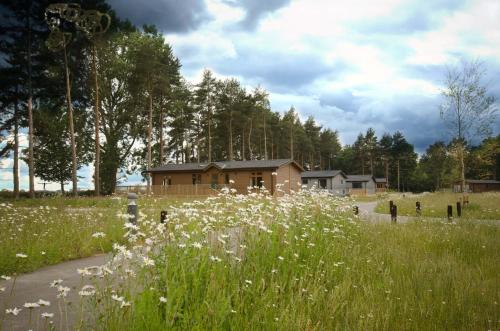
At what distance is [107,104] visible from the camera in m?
42.5

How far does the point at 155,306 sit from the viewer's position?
3.26 meters

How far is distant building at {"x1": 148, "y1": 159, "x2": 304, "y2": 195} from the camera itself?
39.5 m

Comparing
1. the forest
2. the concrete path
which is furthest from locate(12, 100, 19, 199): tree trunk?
the concrete path

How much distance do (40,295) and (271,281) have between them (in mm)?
3432

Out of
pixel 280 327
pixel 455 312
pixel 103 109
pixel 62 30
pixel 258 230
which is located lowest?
pixel 455 312

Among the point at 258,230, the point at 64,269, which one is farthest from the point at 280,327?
the point at 64,269

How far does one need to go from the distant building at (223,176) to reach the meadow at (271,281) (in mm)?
31194

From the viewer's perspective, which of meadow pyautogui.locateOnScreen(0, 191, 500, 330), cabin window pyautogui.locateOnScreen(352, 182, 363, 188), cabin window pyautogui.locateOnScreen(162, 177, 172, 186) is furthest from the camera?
cabin window pyautogui.locateOnScreen(352, 182, 363, 188)

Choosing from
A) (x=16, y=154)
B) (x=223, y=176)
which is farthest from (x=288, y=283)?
(x=223, y=176)

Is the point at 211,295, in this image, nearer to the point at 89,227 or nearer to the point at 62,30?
the point at 89,227

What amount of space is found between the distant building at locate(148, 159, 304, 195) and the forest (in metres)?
4.52

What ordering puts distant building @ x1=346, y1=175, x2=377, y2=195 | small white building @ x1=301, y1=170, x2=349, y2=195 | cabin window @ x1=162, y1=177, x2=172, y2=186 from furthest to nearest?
1. distant building @ x1=346, y1=175, x2=377, y2=195
2. small white building @ x1=301, y1=170, x2=349, y2=195
3. cabin window @ x1=162, y1=177, x2=172, y2=186

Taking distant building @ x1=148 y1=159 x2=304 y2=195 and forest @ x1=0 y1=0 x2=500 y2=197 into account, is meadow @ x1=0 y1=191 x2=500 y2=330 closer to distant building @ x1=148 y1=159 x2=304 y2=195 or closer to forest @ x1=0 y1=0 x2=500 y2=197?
forest @ x1=0 y1=0 x2=500 y2=197

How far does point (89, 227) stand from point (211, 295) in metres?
7.19
